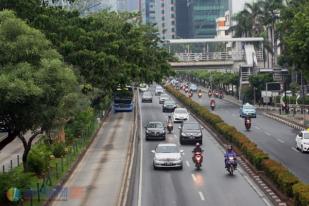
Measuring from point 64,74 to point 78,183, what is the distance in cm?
1073

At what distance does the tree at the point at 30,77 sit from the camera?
21.3 m

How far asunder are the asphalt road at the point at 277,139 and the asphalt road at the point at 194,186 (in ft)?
10.4

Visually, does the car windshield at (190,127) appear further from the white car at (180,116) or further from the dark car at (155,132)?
the white car at (180,116)

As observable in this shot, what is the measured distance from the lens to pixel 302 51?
43.5 metres

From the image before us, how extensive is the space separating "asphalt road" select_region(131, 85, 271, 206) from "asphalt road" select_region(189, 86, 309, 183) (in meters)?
3.18

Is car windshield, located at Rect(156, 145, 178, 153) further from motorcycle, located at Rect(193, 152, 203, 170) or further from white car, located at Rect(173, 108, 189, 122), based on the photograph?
white car, located at Rect(173, 108, 189, 122)

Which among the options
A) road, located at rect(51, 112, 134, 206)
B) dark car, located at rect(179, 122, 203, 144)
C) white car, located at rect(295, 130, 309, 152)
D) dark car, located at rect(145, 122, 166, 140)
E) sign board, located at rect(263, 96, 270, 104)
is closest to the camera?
road, located at rect(51, 112, 134, 206)

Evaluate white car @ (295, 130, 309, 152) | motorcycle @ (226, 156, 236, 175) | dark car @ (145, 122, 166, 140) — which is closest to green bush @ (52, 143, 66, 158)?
motorcycle @ (226, 156, 236, 175)

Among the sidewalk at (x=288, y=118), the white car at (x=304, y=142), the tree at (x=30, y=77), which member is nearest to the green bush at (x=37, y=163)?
the tree at (x=30, y=77)

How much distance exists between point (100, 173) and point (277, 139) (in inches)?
776

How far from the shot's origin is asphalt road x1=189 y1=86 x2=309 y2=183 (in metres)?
36.6

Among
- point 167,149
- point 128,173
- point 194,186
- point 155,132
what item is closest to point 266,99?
point 155,132

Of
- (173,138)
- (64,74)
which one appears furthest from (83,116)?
(64,74)

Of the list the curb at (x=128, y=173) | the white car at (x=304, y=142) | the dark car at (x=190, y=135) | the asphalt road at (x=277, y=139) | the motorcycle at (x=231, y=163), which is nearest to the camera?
the curb at (x=128, y=173)
